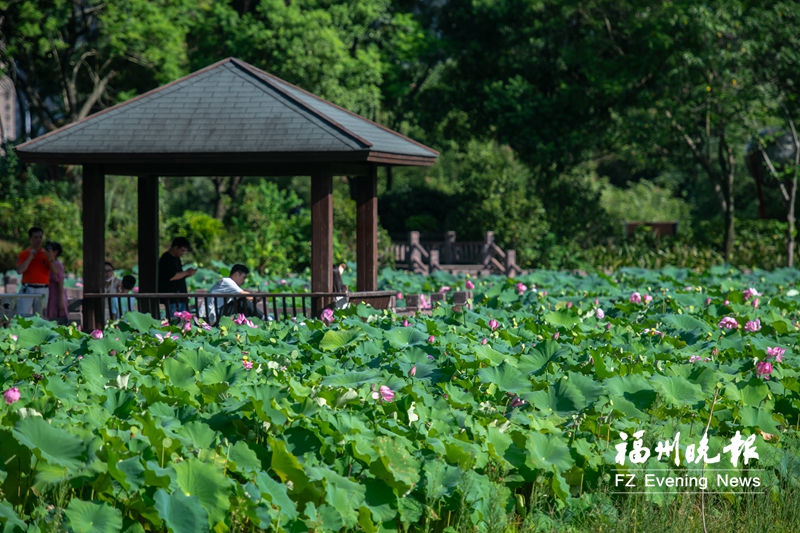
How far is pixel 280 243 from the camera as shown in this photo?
20.5 metres

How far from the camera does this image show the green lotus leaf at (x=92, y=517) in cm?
366

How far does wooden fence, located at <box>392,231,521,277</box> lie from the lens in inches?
920

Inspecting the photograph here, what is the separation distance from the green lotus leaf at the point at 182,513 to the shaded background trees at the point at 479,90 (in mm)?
16285

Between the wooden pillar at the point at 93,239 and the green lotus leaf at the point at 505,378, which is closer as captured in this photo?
the green lotus leaf at the point at 505,378

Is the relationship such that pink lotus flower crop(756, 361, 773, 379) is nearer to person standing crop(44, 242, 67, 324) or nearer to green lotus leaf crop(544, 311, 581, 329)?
green lotus leaf crop(544, 311, 581, 329)

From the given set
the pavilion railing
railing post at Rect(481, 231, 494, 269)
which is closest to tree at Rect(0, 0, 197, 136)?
railing post at Rect(481, 231, 494, 269)

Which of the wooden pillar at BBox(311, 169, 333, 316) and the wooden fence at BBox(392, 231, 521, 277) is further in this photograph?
the wooden fence at BBox(392, 231, 521, 277)

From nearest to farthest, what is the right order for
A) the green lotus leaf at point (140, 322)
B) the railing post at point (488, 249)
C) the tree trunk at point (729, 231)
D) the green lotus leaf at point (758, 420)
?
the green lotus leaf at point (758, 420), the green lotus leaf at point (140, 322), the railing post at point (488, 249), the tree trunk at point (729, 231)

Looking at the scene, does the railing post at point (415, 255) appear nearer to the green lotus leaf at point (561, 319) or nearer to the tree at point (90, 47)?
the tree at point (90, 47)

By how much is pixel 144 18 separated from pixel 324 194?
56.8 ft

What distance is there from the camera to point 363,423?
15.1 ft

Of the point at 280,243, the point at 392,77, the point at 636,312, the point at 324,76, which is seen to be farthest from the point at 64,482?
the point at 392,77

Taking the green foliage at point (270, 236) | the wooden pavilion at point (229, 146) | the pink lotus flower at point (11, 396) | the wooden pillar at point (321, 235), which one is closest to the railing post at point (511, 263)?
the green foliage at point (270, 236)

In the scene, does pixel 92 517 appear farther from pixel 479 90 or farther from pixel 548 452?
pixel 479 90
